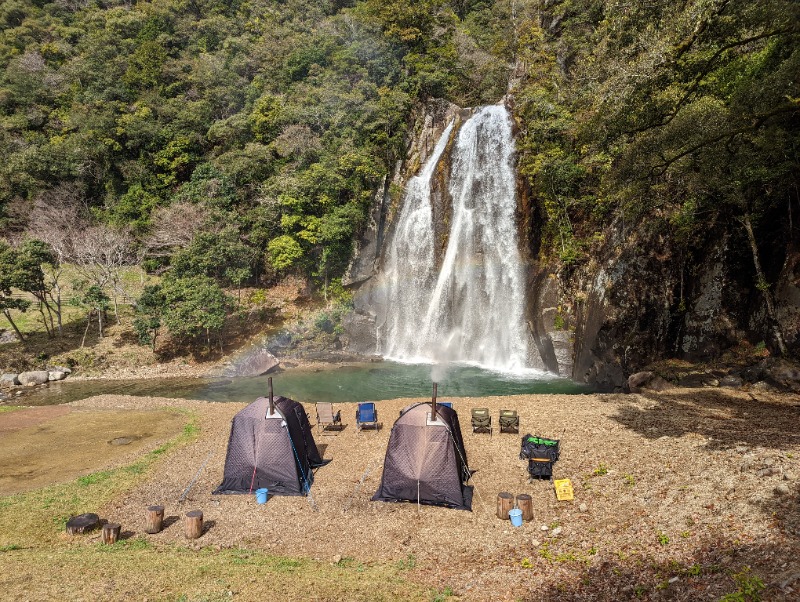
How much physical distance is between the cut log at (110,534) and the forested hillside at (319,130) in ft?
48.3

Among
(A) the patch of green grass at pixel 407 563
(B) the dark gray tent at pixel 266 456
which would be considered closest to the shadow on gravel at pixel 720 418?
(A) the patch of green grass at pixel 407 563

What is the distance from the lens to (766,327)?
671 inches

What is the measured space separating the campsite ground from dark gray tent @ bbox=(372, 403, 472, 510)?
0.31 m

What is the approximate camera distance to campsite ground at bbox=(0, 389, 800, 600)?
7.10 m

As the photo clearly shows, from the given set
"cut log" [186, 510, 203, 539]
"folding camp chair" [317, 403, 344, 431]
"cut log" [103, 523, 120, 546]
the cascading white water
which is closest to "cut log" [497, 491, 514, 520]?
"cut log" [186, 510, 203, 539]

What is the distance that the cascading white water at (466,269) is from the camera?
28.1 metres

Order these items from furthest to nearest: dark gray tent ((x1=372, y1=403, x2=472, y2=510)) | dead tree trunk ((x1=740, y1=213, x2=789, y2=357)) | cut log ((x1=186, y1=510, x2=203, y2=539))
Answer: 1. dead tree trunk ((x1=740, y1=213, x2=789, y2=357))
2. dark gray tent ((x1=372, y1=403, x2=472, y2=510))
3. cut log ((x1=186, y1=510, x2=203, y2=539))

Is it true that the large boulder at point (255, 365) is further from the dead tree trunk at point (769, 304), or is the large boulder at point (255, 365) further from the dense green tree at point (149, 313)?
the dead tree trunk at point (769, 304)

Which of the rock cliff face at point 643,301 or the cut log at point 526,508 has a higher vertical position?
the rock cliff face at point 643,301

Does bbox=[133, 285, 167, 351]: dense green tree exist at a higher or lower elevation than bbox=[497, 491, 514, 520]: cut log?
higher

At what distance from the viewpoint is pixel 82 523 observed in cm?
1000

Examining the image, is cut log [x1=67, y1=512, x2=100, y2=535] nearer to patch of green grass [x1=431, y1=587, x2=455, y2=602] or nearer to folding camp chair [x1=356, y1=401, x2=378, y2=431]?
patch of green grass [x1=431, y1=587, x2=455, y2=602]

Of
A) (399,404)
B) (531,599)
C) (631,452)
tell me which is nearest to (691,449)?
(631,452)

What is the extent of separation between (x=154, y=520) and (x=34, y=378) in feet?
77.6
